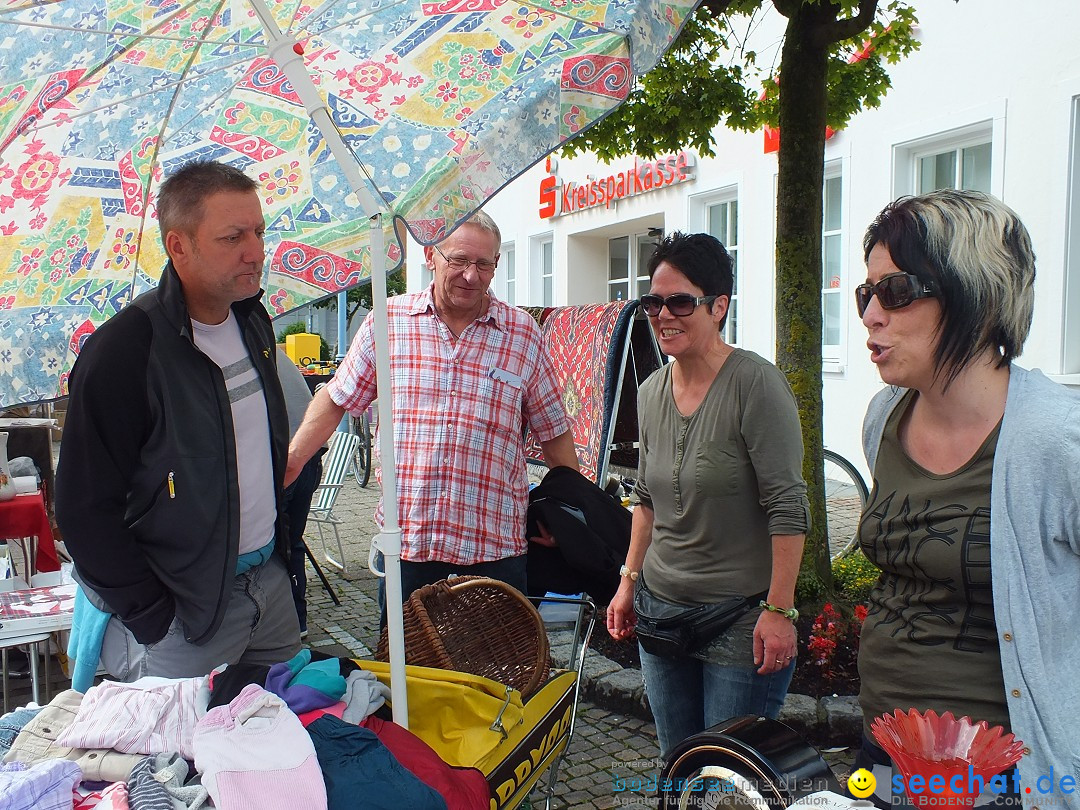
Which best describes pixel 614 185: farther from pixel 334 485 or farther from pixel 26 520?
pixel 26 520

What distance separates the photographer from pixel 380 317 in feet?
6.12

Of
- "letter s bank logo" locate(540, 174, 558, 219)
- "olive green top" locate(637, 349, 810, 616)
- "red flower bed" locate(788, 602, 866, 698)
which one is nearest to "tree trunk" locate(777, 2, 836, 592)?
"red flower bed" locate(788, 602, 866, 698)

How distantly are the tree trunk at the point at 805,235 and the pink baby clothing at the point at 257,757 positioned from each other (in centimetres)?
338

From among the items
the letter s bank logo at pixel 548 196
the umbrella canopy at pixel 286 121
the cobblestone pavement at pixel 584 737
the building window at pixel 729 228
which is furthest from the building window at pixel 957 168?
the letter s bank logo at pixel 548 196

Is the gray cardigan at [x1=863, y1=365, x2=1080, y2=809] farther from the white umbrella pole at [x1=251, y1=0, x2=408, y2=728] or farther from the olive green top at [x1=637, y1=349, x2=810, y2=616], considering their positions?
the white umbrella pole at [x1=251, y1=0, x2=408, y2=728]

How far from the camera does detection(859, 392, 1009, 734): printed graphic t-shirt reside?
1556 millimetres

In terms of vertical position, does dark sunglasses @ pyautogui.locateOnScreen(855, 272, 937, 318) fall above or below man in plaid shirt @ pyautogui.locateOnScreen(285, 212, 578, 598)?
above

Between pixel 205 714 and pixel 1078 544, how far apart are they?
1625 mm

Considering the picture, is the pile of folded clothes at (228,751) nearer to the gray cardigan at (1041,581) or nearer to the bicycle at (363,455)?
the gray cardigan at (1041,581)

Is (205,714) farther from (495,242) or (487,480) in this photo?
(495,242)

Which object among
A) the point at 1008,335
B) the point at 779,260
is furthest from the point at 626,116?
the point at 1008,335

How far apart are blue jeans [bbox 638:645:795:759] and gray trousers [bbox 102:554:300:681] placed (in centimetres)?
106

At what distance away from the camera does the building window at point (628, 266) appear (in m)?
12.9

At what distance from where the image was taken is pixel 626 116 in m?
4.98
